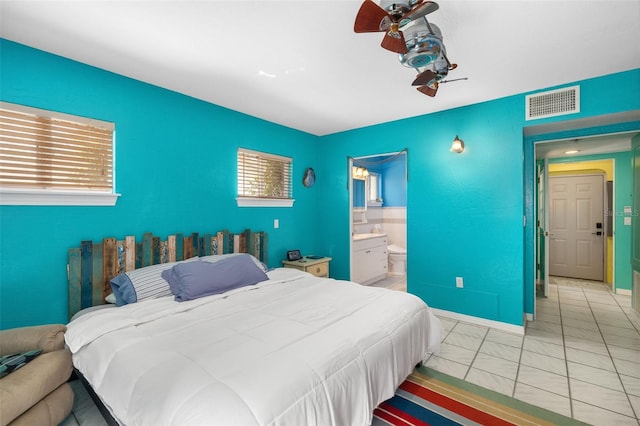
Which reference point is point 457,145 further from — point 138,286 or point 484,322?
point 138,286

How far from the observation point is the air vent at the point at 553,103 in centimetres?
280

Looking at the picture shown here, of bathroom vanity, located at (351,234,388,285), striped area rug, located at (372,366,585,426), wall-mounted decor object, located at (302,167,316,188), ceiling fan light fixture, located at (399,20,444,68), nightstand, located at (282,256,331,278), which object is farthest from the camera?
bathroom vanity, located at (351,234,388,285)

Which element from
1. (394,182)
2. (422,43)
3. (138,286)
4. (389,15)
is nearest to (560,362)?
(422,43)

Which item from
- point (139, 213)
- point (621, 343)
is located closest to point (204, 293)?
point (139, 213)

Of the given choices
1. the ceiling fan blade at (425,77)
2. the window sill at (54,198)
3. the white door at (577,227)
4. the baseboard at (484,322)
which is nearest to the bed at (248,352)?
the window sill at (54,198)

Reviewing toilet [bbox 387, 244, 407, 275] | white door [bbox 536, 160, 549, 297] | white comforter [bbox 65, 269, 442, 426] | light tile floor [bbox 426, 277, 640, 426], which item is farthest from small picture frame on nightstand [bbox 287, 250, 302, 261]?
white door [bbox 536, 160, 549, 297]

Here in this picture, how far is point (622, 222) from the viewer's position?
14.4 feet

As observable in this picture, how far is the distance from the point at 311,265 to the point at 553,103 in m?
3.23

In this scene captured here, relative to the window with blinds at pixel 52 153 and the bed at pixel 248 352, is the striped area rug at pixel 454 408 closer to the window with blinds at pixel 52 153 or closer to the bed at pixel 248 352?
the bed at pixel 248 352

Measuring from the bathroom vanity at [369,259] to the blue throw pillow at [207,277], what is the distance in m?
2.27

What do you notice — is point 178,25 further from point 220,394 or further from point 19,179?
point 220,394

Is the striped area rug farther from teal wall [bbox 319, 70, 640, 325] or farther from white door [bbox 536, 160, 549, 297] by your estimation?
white door [bbox 536, 160, 549, 297]

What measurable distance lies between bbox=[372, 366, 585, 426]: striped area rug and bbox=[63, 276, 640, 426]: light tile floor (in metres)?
0.11

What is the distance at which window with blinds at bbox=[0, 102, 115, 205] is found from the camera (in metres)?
2.04
